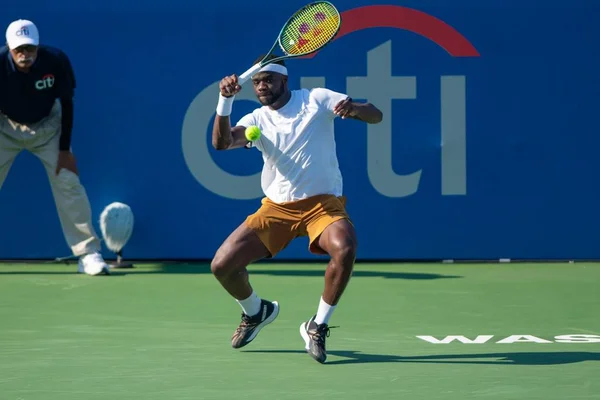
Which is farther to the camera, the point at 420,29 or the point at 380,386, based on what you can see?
the point at 420,29

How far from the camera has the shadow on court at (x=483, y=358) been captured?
6695 millimetres

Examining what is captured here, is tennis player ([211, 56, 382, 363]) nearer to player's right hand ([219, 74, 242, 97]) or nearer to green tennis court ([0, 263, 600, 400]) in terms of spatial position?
player's right hand ([219, 74, 242, 97])

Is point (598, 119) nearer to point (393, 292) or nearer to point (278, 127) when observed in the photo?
point (393, 292)

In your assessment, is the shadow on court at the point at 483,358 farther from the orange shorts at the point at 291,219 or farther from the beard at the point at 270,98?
the beard at the point at 270,98

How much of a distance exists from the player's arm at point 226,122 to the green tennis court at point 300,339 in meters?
1.11

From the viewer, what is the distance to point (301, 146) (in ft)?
24.3

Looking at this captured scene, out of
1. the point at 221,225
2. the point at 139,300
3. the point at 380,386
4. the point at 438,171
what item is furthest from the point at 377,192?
the point at 380,386

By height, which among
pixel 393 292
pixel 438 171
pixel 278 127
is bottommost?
pixel 393 292

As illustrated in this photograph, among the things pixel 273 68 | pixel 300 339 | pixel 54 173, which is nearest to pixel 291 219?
pixel 300 339

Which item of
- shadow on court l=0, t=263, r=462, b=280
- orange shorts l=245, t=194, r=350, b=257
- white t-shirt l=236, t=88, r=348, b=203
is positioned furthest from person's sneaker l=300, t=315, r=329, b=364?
shadow on court l=0, t=263, r=462, b=280

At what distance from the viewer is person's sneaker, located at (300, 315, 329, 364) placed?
264 inches

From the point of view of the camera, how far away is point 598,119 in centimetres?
1120

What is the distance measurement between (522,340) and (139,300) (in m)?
2.98

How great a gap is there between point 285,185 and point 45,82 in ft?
11.4
